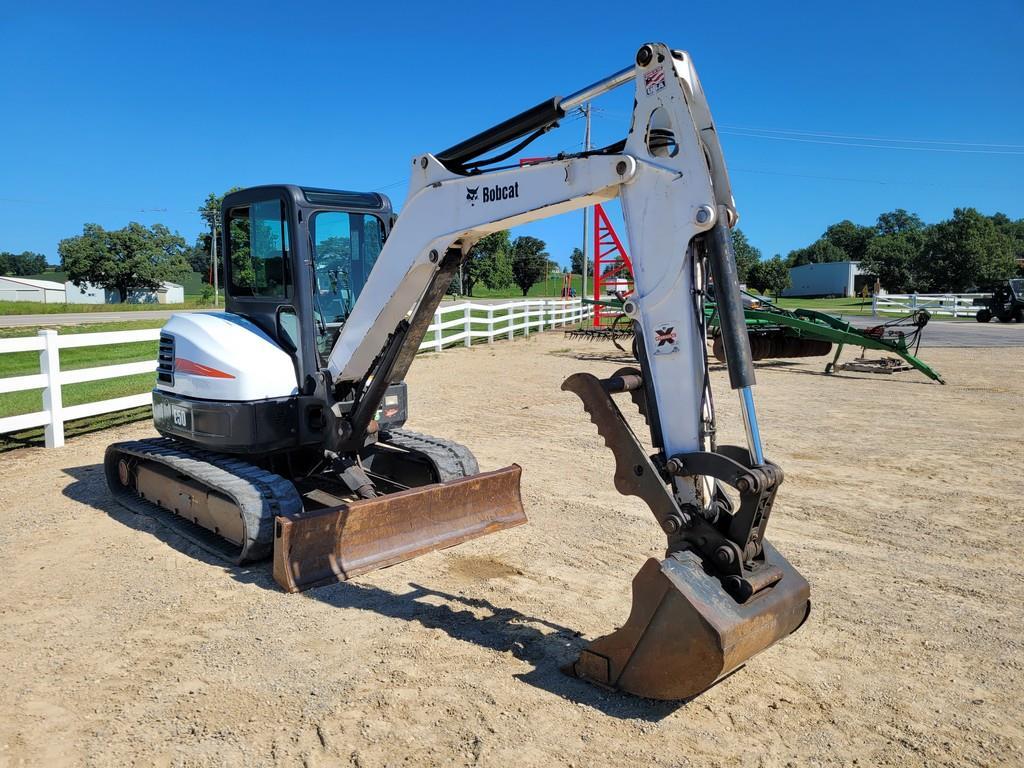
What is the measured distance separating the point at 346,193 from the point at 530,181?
218 centimetres

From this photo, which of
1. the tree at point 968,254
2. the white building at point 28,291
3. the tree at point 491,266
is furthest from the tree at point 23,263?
the tree at point 968,254

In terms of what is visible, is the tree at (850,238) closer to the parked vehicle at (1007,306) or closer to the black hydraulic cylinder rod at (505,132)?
the parked vehicle at (1007,306)

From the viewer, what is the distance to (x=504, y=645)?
413 cm

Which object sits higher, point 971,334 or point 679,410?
point 679,410

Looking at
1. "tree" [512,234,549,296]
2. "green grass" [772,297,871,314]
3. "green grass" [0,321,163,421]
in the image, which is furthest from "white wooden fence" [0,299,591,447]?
"tree" [512,234,549,296]

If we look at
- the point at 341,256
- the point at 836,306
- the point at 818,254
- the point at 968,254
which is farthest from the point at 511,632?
the point at 818,254

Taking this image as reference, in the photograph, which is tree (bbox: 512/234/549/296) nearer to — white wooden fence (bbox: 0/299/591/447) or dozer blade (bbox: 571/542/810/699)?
white wooden fence (bbox: 0/299/591/447)

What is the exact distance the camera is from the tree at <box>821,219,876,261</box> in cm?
10794

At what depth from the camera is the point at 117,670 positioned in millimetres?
3850

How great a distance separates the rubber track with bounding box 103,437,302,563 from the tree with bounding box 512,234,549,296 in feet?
255

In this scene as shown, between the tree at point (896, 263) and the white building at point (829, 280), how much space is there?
1.00 metres

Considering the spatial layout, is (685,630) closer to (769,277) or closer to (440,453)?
(440,453)

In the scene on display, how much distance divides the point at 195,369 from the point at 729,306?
13.2ft

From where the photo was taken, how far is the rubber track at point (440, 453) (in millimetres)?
6156
